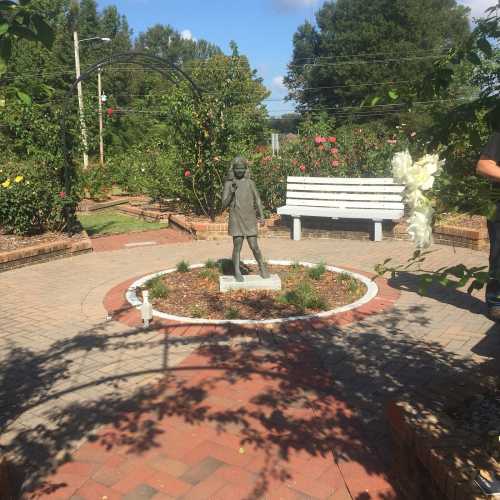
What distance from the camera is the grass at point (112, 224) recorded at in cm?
1234

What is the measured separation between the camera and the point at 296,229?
10.5 metres

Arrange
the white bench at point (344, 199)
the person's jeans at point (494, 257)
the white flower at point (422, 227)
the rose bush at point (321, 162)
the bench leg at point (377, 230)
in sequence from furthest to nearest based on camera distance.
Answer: the rose bush at point (321, 162), the white bench at point (344, 199), the bench leg at point (377, 230), the person's jeans at point (494, 257), the white flower at point (422, 227)

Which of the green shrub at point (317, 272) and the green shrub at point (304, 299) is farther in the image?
the green shrub at point (317, 272)

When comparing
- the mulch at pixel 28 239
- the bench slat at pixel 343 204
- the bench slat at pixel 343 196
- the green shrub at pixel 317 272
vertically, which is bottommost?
the green shrub at pixel 317 272

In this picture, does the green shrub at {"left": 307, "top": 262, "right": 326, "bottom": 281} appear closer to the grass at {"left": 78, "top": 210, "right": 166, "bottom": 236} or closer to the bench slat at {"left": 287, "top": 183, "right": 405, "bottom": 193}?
the bench slat at {"left": 287, "top": 183, "right": 405, "bottom": 193}

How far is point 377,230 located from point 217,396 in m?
6.63

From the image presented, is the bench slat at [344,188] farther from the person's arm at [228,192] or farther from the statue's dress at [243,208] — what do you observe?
the person's arm at [228,192]

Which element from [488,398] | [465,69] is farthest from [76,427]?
[465,69]

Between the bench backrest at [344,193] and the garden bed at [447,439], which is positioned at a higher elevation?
the bench backrest at [344,193]

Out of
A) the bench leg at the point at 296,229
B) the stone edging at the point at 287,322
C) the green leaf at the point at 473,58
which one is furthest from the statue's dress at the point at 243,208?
the green leaf at the point at 473,58

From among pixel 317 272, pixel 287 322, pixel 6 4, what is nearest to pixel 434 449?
pixel 6 4

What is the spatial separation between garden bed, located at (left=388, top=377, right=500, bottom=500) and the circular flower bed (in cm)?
252

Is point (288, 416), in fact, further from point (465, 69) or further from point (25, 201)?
point (25, 201)

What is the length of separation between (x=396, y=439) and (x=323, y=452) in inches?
19.6
